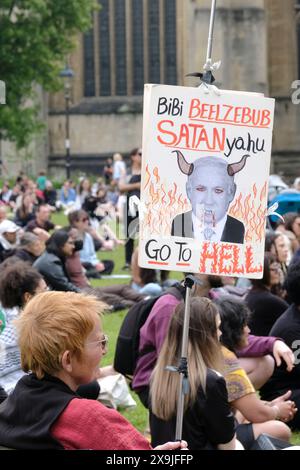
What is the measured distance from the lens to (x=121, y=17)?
43969 mm

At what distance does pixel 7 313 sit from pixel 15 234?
7.46m

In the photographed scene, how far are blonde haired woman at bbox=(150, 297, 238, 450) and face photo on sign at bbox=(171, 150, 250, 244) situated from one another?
41cm

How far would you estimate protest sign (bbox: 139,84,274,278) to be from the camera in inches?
208

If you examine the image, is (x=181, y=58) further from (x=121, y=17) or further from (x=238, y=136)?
(x=238, y=136)

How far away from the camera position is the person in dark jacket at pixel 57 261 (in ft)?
40.6

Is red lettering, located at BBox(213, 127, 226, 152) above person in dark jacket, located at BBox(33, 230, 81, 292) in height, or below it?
above

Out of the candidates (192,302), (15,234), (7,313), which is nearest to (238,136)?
(192,302)

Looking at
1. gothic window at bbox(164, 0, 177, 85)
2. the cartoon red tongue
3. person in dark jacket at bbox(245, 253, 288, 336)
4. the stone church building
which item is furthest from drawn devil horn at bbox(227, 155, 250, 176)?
gothic window at bbox(164, 0, 177, 85)

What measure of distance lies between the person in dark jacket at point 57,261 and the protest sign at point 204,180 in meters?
7.06

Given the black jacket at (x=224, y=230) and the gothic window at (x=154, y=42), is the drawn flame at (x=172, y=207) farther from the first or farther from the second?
the gothic window at (x=154, y=42)

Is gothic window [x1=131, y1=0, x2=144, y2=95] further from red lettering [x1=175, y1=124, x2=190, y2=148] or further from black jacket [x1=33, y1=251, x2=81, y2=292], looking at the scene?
red lettering [x1=175, y1=124, x2=190, y2=148]

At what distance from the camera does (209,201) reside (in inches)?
212

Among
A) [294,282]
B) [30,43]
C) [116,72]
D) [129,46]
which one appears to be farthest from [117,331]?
[129,46]

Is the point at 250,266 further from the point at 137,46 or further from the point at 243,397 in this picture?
the point at 137,46
